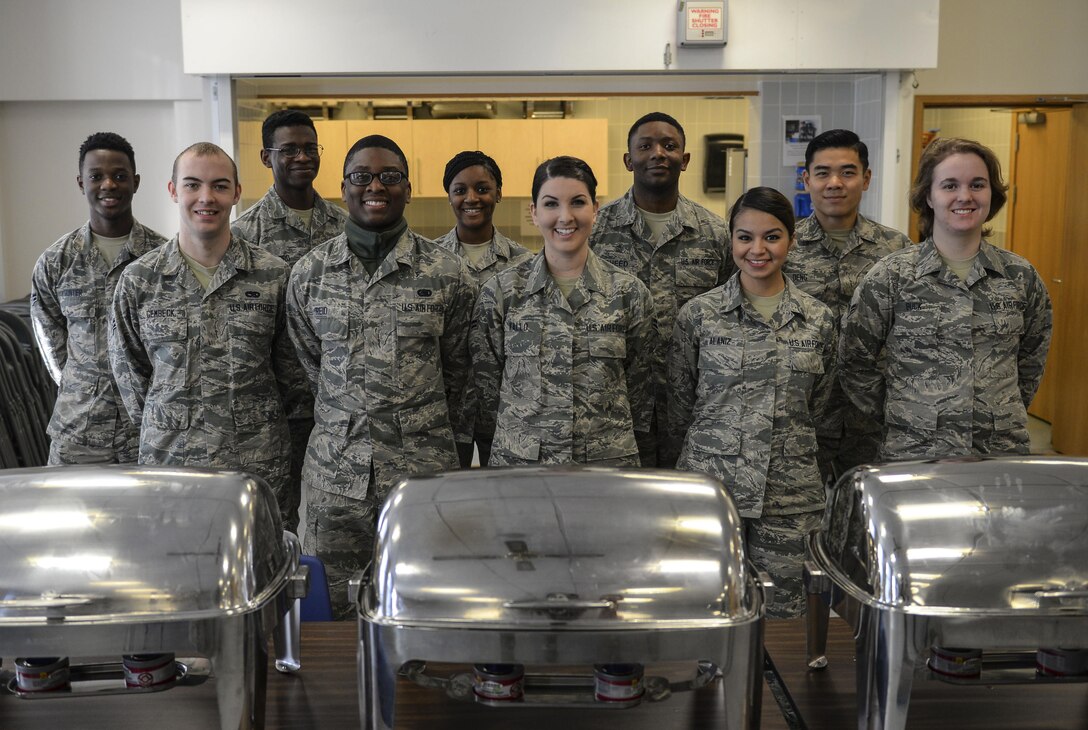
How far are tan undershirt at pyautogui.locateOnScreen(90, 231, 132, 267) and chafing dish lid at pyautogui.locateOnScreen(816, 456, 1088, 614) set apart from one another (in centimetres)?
241

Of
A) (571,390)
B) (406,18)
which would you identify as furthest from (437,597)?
(406,18)

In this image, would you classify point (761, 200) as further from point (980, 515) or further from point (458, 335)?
point (980, 515)

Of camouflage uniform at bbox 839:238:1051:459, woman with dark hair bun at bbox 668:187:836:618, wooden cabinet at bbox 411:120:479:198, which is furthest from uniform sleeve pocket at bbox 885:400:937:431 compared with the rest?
wooden cabinet at bbox 411:120:479:198

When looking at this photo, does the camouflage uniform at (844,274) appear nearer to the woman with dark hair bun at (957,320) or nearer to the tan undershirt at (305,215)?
the woman with dark hair bun at (957,320)

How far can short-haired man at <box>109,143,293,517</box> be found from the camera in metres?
2.56

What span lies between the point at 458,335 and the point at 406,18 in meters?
2.41

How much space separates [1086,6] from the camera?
203 inches

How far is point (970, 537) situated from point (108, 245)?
2.61 metres

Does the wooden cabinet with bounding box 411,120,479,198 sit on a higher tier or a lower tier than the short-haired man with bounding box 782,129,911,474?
higher

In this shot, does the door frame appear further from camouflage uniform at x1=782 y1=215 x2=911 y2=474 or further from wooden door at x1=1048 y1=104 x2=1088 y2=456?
camouflage uniform at x1=782 y1=215 x2=911 y2=474

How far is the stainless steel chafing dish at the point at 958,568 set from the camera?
130 centimetres

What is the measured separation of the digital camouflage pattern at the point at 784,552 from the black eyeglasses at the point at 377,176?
1203mm

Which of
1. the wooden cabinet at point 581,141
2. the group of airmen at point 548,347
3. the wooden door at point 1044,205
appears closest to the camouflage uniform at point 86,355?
the group of airmen at point 548,347

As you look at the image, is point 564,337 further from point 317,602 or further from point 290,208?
point 290,208
